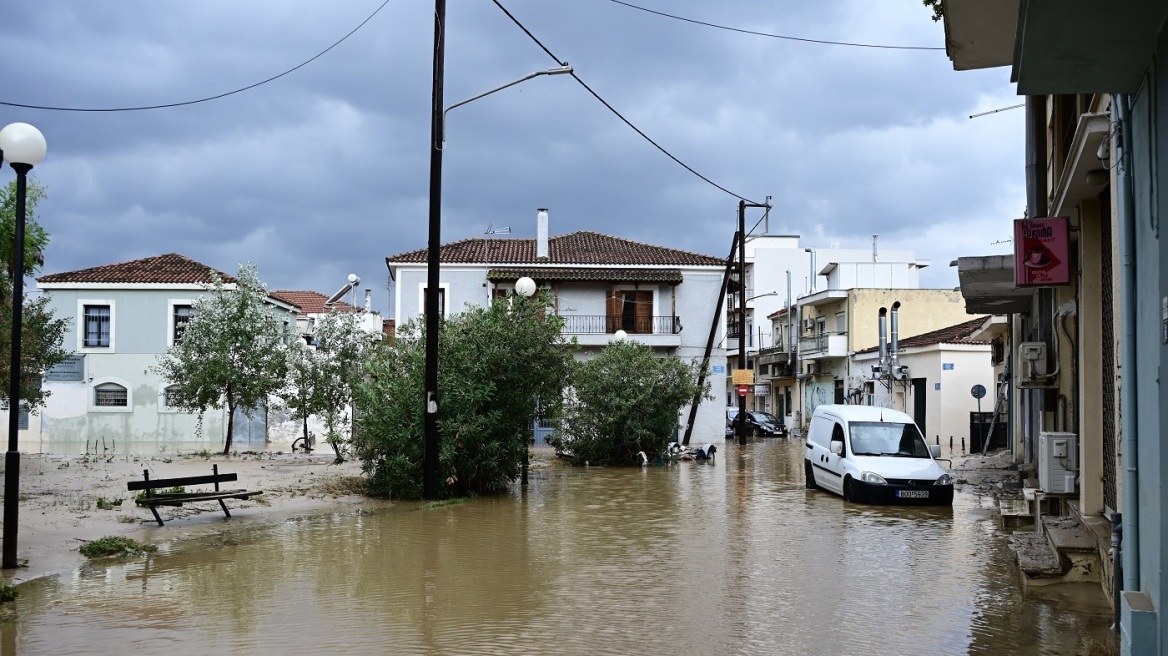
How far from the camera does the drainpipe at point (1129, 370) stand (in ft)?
21.1

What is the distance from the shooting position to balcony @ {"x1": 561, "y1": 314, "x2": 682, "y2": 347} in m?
42.4

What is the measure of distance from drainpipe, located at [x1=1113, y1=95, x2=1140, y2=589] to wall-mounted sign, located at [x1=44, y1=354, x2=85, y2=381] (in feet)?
137

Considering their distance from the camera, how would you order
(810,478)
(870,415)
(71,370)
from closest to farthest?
(870,415) → (810,478) → (71,370)

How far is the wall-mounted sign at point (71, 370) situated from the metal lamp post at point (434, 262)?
93.5 feet

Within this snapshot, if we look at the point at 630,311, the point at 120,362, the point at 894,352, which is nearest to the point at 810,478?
the point at 630,311

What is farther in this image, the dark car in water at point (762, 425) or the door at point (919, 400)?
the dark car in water at point (762, 425)

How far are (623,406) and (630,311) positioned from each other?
15.4 meters

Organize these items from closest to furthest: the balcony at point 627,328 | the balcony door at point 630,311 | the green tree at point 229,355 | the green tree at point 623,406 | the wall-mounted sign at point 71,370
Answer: the green tree at point 623,406, the green tree at point 229,355, the wall-mounted sign at point 71,370, the balcony at point 627,328, the balcony door at point 630,311

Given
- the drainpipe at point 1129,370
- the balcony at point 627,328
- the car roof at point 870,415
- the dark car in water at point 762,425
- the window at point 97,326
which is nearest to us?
the drainpipe at point 1129,370

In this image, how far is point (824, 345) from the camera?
2329 inches

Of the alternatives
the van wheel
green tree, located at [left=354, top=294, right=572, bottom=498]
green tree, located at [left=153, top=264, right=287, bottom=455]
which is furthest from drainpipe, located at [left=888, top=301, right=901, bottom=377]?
green tree, located at [left=354, top=294, right=572, bottom=498]

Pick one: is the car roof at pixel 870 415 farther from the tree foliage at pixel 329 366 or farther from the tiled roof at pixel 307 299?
the tiled roof at pixel 307 299

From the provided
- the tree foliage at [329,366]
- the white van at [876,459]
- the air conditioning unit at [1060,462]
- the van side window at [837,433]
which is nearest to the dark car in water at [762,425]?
the tree foliage at [329,366]

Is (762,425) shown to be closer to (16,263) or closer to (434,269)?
(434,269)
